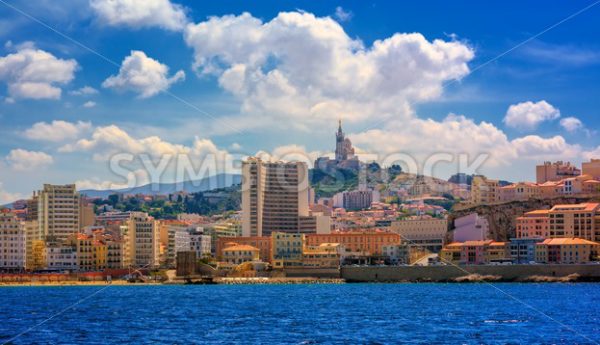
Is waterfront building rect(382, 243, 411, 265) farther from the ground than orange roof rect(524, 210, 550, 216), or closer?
closer

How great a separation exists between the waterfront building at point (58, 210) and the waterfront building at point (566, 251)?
74.3 meters

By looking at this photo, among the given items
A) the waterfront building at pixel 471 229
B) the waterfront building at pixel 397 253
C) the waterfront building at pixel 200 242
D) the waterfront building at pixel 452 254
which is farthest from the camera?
the waterfront building at pixel 200 242

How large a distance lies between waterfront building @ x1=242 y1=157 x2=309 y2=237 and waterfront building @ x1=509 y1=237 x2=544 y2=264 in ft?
161

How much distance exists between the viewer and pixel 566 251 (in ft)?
406

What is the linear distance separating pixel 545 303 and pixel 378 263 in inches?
2544

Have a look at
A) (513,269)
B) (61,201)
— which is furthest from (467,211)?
(61,201)

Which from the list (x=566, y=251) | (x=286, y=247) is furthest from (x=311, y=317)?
(x=286, y=247)

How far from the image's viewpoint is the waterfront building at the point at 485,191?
174 meters

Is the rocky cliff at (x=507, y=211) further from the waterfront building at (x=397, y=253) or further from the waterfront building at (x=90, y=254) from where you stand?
the waterfront building at (x=90, y=254)

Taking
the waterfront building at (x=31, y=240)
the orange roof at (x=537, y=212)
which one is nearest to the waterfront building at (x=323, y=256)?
the orange roof at (x=537, y=212)

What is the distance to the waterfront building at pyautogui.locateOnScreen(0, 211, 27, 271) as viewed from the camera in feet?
467

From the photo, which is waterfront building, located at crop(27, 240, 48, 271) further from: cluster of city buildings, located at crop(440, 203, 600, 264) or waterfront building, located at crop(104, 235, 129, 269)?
cluster of city buildings, located at crop(440, 203, 600, 264)

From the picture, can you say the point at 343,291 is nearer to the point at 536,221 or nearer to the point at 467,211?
the point at 536,221

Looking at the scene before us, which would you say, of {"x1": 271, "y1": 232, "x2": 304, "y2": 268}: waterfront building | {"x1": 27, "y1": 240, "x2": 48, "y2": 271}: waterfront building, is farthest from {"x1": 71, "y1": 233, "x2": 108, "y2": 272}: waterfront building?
{"x1": 271, "y1": 232, "x2": 304, "y2": 268}: waterfront building
